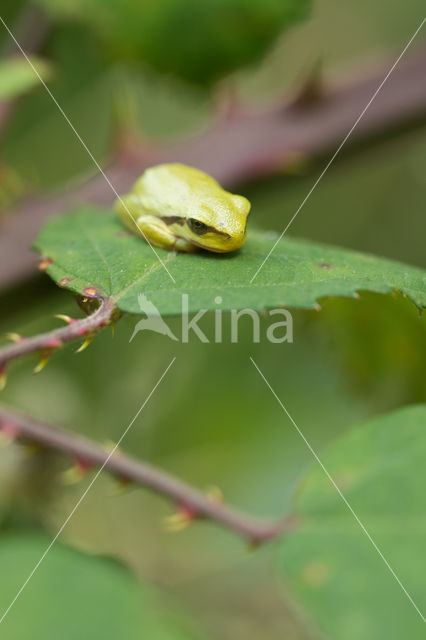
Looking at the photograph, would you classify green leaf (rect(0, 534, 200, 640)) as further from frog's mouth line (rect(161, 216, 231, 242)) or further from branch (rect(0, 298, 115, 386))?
frog's mouth line (rect(161, 216, 231, 242))

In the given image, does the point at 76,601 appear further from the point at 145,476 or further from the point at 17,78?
the point at 17,78

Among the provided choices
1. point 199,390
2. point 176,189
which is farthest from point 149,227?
point 199,390

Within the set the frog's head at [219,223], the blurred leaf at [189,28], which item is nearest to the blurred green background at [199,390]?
the blurred leaf at [189,28]

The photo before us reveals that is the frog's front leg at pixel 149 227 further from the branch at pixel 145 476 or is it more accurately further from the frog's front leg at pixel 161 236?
the branch at pixel 145 476

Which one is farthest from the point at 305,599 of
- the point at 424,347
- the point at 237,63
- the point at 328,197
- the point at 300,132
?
the point at 328,197

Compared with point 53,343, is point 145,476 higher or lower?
lower

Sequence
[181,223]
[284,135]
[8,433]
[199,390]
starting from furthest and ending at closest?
1. [199,390]
2. [284,135]
3. [181,223]
4. [8,433]
